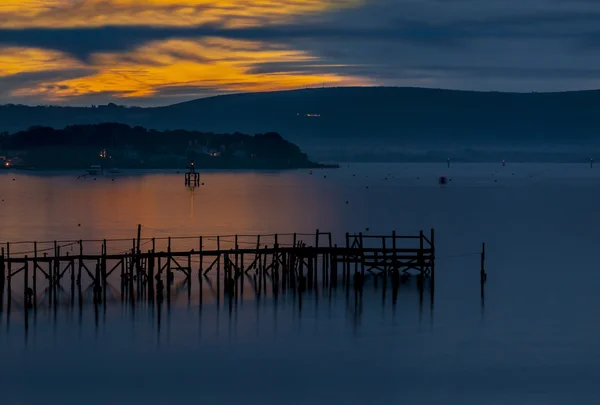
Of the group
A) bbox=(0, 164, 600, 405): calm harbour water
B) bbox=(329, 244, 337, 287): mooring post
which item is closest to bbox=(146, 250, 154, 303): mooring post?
bbox=(0, 164, 600, 405): calm harbour water

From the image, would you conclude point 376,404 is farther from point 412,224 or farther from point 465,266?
point 412,224

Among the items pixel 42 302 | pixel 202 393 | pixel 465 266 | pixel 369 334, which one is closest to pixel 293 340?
pixel 369 334

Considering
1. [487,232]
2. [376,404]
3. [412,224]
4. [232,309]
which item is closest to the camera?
[376,404]

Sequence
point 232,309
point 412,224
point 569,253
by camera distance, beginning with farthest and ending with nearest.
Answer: point 412,224
point 569,253
point 232,309

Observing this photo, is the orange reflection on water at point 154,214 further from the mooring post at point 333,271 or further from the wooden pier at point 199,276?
the mooring post at point 333,271

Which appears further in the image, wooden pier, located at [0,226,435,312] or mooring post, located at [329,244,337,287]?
mooring post, located at [329,244,337,287]

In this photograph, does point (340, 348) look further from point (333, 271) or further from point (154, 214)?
point (154, 214)

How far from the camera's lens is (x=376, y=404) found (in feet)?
123

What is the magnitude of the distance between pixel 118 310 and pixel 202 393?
525 inches

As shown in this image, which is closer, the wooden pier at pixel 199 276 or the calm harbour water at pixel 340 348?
the calm harbour water at pixel 340 348

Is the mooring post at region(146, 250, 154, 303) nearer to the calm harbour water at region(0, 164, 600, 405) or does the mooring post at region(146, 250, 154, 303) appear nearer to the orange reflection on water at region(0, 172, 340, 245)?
the calm harbour water at region(0, 164, 600, 405)

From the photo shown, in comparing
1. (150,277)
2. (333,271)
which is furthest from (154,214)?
(150,277)

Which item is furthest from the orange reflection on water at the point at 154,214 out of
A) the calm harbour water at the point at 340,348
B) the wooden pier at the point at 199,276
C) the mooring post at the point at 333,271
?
the calm harbour water at the point at 340,348

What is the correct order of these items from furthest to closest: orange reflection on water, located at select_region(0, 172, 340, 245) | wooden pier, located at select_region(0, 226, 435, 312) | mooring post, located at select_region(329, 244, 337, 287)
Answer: orange reflection on water, located at select_region(0, 172, 340, 245) → mooring post, located at select_region(329, 244, 337, 287) → wooden pier, located at select_region(0, 226, 435, 312)
